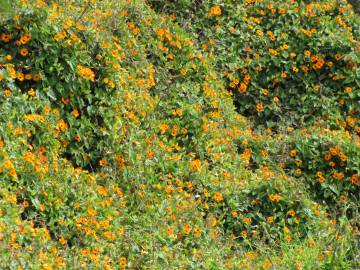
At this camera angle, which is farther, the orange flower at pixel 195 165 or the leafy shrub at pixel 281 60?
the leafy shrub at pixel 281 60

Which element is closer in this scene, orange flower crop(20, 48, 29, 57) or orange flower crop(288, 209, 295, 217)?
orange flower crop(20, 48, 29, 57)

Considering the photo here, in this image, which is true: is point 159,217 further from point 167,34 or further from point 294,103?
point 294,103

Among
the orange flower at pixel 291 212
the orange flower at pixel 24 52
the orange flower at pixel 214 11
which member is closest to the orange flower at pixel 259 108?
the orange flower at pixel 214 11

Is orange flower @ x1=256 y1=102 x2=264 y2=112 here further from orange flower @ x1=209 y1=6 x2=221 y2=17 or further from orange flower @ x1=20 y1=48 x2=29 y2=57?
orange flower @ x1=20 y1=48 x2=29 y2=57

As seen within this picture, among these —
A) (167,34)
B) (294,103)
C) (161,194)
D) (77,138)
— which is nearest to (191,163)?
(161,194)

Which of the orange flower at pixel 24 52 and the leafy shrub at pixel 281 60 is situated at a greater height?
the leafy shrub at pixel 281 60

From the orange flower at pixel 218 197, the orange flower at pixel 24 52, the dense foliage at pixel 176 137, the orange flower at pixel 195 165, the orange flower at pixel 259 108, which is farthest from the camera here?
the orange flower at pixel 259 108

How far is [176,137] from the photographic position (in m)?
6.41

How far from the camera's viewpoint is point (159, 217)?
5312 mm

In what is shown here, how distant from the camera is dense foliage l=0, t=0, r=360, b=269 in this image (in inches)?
190

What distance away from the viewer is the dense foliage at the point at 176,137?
483cm

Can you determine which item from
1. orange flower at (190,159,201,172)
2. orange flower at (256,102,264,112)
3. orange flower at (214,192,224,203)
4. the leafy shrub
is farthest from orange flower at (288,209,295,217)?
orange flower at (256,102,264,112)

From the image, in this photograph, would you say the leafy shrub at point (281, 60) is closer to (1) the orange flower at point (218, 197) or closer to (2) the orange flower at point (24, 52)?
(1) the orange flower at point (218, 197)

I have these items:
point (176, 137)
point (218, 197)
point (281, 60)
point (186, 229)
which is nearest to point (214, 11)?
point (281, 60)
